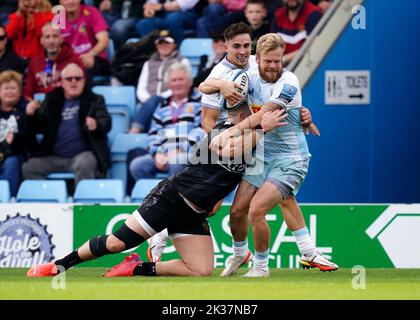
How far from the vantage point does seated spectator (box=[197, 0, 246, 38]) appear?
15211 millimetres

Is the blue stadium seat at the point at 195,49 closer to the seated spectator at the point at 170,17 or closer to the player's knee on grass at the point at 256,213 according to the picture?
the seated spectator at the point at 170,17

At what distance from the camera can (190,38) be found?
15781 mm

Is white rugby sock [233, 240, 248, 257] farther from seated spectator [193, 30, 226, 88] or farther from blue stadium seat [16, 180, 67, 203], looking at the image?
seated spectator [193, 30, 226, 88]

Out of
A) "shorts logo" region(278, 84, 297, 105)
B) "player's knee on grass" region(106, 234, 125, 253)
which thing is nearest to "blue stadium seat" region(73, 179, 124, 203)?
"player's knee on grass" region(106, 234, 125, 253)

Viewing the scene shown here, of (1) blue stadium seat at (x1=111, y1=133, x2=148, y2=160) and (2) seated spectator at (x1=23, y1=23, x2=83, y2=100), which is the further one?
(2) seated spectator at (x1=23, y1=23, x2=83, y2=100)

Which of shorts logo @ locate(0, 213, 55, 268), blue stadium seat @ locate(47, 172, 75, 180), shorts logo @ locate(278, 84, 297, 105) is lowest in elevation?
shorts logo @ locate(0, 213, 55, 268)

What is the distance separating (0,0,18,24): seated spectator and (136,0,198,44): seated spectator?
1895 mm

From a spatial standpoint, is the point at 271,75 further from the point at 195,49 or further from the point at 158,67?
the point at 195,49

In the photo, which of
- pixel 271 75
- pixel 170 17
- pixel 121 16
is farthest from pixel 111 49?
pixel 271 75

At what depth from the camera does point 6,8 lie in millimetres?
16750

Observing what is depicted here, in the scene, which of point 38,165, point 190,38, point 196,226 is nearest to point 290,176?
point 196,226

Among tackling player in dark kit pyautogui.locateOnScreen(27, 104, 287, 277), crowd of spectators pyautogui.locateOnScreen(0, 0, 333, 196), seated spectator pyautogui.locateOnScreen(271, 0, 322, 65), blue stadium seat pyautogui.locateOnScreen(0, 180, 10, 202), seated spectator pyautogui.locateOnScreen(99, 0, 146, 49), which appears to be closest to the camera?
tackling player in dark kit pyautogui.locateOnScreen(27, 104, 287, 277)

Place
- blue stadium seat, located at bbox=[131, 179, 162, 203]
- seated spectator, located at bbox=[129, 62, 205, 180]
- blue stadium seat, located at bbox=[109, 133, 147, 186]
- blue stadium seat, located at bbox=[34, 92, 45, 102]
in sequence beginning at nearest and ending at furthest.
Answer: blue stadium seat, located at bbox=[131, 179, 162, 203], seated spectator, located at bbox=[129, 62, 205, 180], blue stadium seat, located at bbox=[109, 133, 147, 186], blue stadium seat, located at bbox=[34, 92, 45, 102]

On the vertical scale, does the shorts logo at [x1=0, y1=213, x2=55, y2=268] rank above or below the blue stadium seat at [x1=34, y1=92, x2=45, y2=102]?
below
